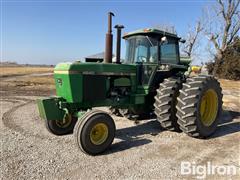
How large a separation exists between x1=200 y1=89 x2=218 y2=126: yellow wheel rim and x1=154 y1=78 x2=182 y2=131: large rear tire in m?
0.89

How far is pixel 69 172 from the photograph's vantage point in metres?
4.18

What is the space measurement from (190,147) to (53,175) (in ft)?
9.65

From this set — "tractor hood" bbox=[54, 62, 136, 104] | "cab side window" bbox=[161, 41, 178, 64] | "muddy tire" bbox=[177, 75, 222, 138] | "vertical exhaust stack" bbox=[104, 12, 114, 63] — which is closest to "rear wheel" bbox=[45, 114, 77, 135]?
"tractor hood" bbox=[54, 62, 136, 104]

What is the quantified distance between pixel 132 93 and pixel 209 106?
6.75 feet

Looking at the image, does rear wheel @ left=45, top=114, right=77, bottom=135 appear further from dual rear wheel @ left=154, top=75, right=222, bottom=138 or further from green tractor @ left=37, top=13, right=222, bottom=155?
dual rear wheel @ left=154, top=75, right=222, bottom=138

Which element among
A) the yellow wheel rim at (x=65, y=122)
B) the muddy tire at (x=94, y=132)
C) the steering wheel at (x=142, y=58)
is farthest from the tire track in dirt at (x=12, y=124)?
the steering wheel at (x=142, y=58)

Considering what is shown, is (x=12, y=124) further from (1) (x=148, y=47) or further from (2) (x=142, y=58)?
(1) (x=148, y=47)

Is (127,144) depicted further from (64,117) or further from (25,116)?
(25,116)

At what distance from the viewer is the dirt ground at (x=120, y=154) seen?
4.18 metres

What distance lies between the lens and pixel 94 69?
18.6ft

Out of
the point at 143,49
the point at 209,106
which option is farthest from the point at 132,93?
the point at 209,106

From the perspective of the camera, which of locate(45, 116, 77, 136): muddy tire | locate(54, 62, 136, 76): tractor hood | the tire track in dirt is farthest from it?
the tire track in dirt

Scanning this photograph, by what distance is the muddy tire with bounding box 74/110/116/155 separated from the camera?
4785 mm

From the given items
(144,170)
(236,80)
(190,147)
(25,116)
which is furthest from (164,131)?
(236,80)
